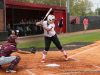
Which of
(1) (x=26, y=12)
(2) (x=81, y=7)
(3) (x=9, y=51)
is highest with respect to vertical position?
(2) (x=81, y=7)

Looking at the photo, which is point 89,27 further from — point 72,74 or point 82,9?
point 72,74

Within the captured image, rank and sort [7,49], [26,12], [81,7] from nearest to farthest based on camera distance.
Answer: [7,49] < [26,12] < [81,7]

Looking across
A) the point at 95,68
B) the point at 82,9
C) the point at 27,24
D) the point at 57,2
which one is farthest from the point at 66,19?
the point at 82,9

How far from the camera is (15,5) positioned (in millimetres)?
17016

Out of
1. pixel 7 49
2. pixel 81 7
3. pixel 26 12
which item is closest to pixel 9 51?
pixel 7 49

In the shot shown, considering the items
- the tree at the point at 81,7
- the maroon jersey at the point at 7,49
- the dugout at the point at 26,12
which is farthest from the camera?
the tree at the point at 81,7

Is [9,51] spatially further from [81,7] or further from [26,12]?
[81,7]

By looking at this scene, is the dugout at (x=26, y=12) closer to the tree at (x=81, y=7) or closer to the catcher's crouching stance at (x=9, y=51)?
the catcher's crouching stance at (x=9, y=51)

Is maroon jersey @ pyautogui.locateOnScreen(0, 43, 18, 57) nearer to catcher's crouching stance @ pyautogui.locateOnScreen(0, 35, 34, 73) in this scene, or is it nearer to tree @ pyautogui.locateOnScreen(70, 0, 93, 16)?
catcher's crouching stance @ pyautogui.locateOnScreen(0, 35, 34, 73)

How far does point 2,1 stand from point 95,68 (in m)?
11.8

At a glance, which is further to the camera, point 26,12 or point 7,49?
point 26,12

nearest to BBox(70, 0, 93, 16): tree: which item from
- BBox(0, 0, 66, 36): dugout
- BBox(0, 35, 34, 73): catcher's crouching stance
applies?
BBox(0, 0, 66, 36): dugout

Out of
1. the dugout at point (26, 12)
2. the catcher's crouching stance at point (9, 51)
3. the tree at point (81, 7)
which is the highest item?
the tree at point (81, 7)

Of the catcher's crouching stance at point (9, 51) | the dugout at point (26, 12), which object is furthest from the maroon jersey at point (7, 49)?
the dugout at point (26, 12)
